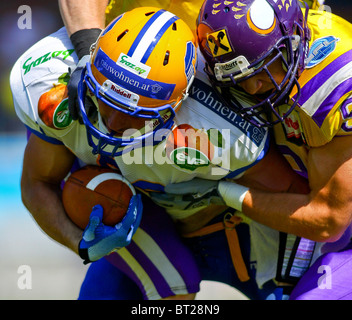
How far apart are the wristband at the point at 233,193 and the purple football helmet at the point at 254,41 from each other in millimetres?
295

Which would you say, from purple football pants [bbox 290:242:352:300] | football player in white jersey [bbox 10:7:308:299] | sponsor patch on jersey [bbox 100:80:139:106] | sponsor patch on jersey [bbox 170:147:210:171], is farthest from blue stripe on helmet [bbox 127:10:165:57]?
purple football pants [bbox 290:242:352:300]

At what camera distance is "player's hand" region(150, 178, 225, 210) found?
87.7 inches

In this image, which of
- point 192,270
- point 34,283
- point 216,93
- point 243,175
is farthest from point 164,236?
point 34,283

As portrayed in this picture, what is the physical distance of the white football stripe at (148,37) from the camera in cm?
196

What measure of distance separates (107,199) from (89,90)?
39 cm

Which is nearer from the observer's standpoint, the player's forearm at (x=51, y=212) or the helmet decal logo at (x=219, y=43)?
the helmet decal logo at (x=219, y=43)

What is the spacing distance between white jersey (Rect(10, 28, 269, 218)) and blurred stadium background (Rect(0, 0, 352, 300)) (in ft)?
2.85

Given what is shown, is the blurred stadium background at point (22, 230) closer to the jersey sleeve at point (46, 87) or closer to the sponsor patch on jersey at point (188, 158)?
the jersey sleeve at point (46, 87)

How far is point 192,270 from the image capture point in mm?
2408

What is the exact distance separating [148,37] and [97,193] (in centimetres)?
58

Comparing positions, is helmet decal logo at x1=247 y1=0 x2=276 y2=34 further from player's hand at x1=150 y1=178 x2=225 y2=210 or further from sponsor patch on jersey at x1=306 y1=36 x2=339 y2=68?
player's hand at x1=150 y1=178 x2=225 y2=210

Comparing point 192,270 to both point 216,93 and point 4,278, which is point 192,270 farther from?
point 4,278

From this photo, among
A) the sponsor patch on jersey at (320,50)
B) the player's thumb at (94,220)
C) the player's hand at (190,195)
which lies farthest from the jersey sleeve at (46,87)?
the sponsor patch on jersey at (320,50)

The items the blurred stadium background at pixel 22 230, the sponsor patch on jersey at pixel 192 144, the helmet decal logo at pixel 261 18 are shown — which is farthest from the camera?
the blurred stadium background at pixel 22 230
